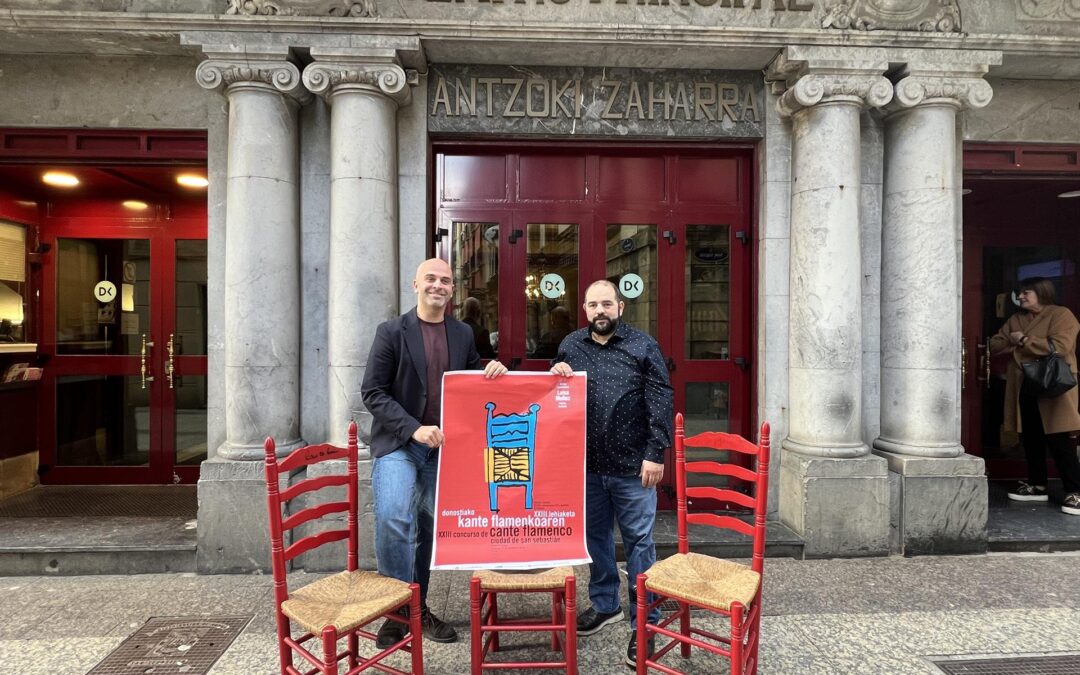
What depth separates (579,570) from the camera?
4.53 metres

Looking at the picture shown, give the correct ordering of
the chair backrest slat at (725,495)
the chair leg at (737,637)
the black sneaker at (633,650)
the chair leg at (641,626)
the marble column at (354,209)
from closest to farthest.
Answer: the chair leg at (737,637) → the chair leg at (641,626) → the chair backrest slat at (725,495) → the black sneaker at (633,650) → the marble column at (354,209)

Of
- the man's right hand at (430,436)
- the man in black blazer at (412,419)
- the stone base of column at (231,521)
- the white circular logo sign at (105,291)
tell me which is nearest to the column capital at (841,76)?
the man in black blazer at (412,419)

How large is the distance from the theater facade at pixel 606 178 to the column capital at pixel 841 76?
2 centimetres

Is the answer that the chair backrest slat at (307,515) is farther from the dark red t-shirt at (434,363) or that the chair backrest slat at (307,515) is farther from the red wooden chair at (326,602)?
the dark red t-shirt at (434,363)

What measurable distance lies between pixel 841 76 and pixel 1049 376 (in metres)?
3.78

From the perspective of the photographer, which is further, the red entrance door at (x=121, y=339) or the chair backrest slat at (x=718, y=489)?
the red entrance door at (x=121, y=339)

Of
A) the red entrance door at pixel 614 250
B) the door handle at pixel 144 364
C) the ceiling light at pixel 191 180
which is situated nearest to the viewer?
the red entrance door at pixel 614 250

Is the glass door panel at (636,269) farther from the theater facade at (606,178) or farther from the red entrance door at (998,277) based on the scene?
the red entrance door at (998,277)

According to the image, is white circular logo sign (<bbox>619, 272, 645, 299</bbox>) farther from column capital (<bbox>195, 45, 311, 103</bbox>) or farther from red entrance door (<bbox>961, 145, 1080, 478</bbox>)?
red entrance door (<bbox>961, 145, 1080, 478</bbox>)

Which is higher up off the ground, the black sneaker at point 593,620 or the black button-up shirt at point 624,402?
the black button-up shirt at point 624,402

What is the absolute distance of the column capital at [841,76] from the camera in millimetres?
4793

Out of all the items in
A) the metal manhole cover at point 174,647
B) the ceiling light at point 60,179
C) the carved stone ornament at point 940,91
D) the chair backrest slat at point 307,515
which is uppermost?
the carved stone ornament at point 940,91

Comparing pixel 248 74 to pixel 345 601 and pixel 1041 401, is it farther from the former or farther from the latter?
pixel 1041 401

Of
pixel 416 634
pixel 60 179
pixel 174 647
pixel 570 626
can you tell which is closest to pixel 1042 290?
pixel 570 626
